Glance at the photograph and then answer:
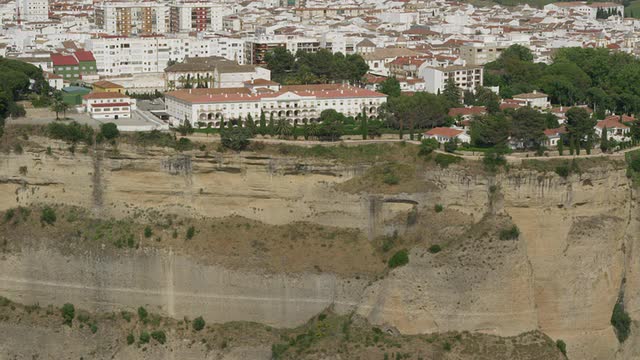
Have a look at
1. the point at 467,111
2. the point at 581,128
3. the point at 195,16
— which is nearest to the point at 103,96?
the point at 467,111

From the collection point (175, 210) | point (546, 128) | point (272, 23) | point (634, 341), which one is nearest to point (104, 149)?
point (175, 210)

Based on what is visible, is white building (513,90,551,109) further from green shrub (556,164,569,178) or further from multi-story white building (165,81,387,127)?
green shrub (556,164,569,178)

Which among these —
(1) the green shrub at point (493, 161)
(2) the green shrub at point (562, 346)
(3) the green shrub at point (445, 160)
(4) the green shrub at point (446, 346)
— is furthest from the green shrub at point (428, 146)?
(2) the green shrub at point (562, 346)

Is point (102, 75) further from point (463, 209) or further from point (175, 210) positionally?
point (463, 209)

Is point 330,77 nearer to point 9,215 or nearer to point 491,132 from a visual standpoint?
point 491,132

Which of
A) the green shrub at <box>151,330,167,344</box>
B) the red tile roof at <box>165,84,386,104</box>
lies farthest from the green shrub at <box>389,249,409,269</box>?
the red tile roof at <box>165,84,386,104</box>

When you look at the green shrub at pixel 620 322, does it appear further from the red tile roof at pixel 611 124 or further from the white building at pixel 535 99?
the white building at pixel 535 99

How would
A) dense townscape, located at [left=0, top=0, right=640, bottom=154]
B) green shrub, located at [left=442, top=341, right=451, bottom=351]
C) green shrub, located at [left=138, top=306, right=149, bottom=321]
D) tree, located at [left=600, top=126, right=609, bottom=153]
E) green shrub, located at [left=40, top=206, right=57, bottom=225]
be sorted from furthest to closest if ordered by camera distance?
dense townscape, located at [left=0, top=0, right=640, bottom=154] < tree, located at [left=600, top=126, right=609, bottom=153] < green shrub, located at [left=40, top=206, right=57, bottom=225] < green shrub, located at [left=138, top=306, right=149, bottom=321] < green shrub, located at [left=442, top=341, right=451, bottom=351]
